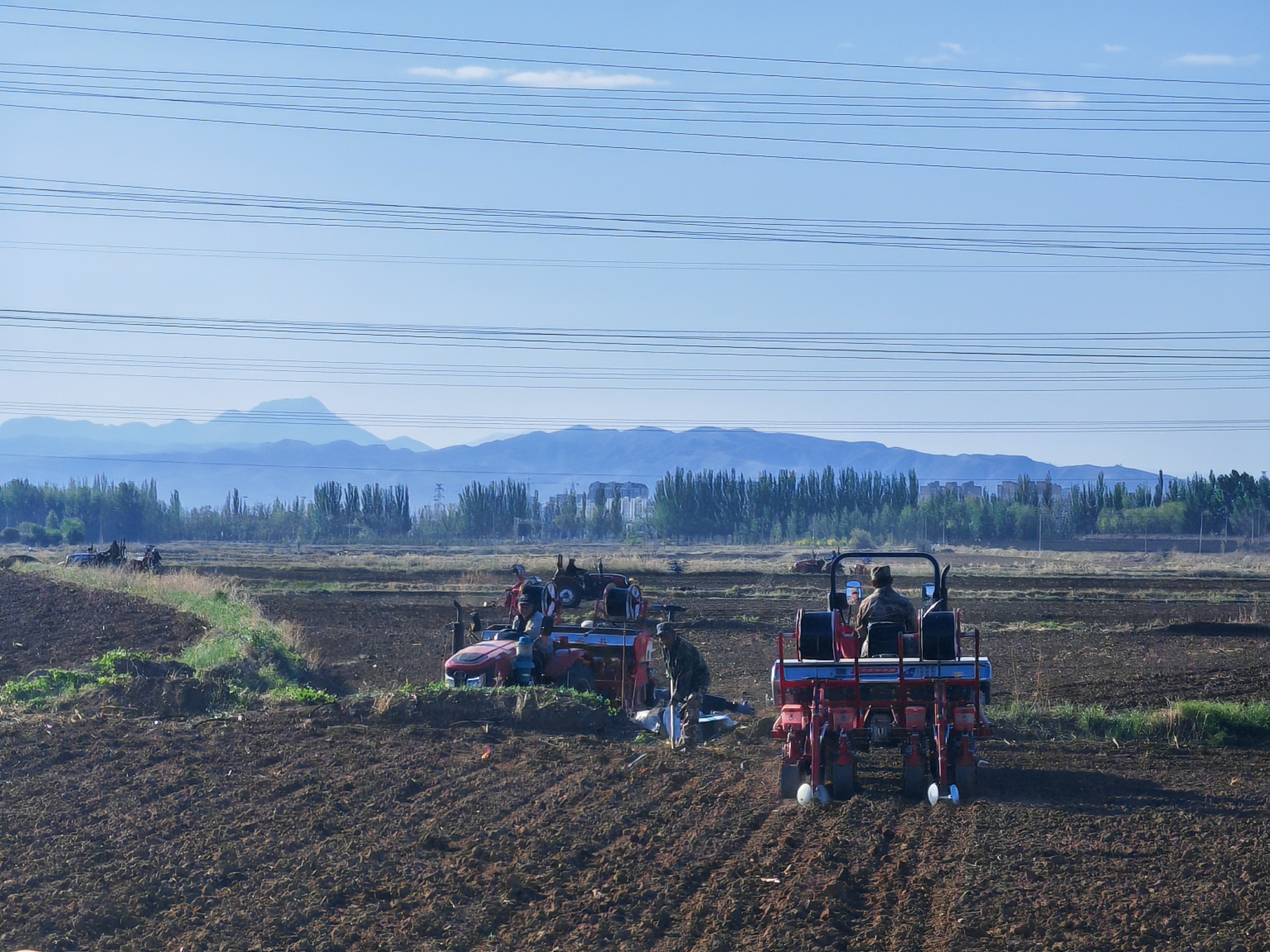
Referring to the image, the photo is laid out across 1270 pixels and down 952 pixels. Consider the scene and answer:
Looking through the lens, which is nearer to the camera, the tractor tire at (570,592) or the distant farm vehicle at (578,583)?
the tractor tire at (570,592)

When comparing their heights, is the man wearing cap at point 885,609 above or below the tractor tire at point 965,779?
above

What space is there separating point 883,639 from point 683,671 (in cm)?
374

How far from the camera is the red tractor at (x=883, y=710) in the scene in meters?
10.3

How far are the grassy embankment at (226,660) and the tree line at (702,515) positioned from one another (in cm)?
8569

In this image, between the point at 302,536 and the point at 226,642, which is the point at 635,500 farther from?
the point at 226,642

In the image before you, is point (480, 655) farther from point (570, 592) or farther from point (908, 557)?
point (570, 592)

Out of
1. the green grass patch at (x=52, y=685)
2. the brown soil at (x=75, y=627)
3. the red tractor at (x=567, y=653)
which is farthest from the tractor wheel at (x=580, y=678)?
the brown soil at (x=75, y=627)

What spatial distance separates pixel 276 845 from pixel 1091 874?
18.6ft

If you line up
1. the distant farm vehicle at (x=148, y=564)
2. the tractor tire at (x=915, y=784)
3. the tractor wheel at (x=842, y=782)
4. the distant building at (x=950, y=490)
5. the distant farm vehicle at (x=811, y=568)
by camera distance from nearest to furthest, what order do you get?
1. the tractor tire at (x=915, y=784)
2. the tractor wheel at (x=842, y=782)
3. the distant farm vehicle at (x=148, y=564)
4. the distant farm vehicle at (x=811, y=568)
5. the distant building at (x=950, y=490)

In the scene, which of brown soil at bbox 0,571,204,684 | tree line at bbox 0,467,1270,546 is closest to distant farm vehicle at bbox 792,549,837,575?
brown soil at bbox 0,571,204,684

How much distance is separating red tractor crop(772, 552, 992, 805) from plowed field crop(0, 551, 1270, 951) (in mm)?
385

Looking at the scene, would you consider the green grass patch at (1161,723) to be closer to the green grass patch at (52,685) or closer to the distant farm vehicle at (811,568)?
the green grass patch at (52,685)

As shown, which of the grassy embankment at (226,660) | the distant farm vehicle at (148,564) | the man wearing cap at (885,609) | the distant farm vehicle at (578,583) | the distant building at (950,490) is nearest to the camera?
the man wearing cap at (885,609)

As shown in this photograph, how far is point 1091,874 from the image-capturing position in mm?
7805
